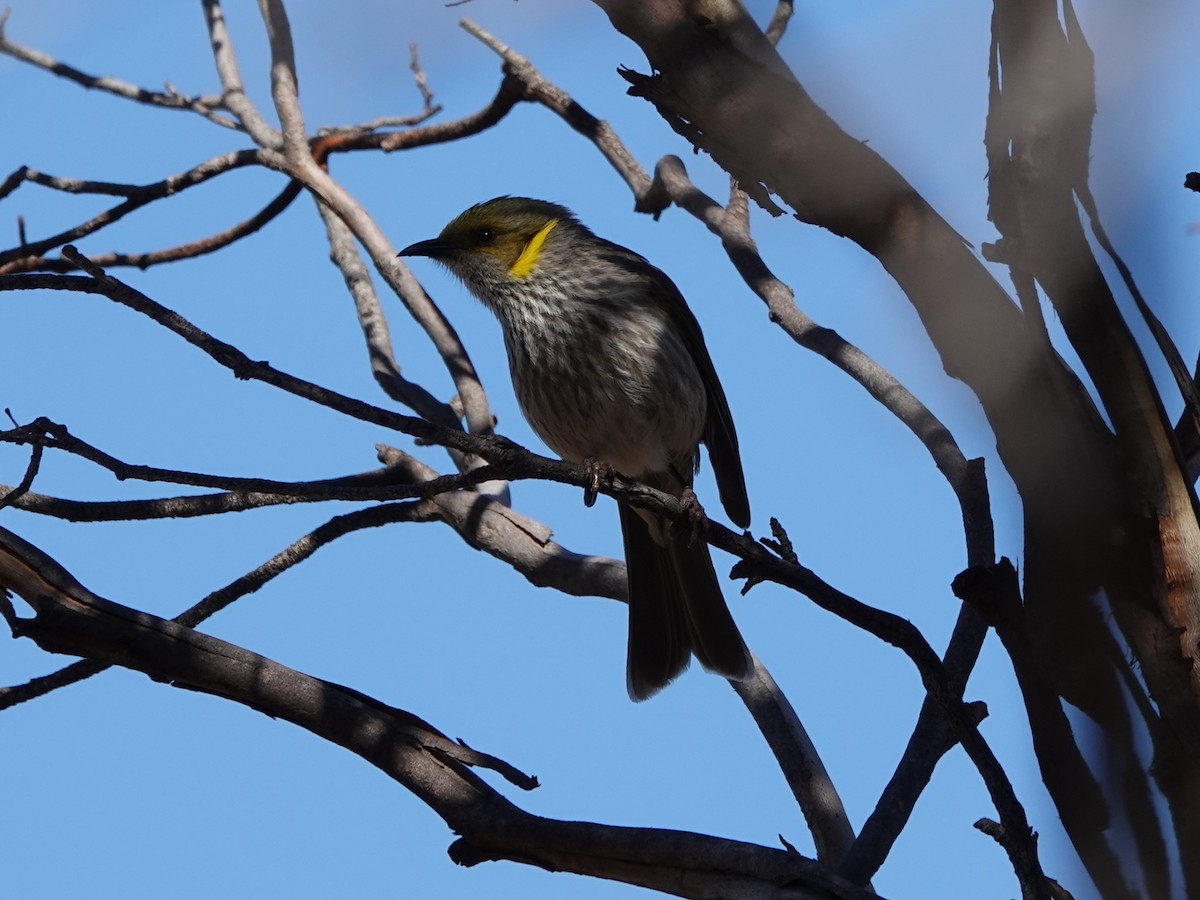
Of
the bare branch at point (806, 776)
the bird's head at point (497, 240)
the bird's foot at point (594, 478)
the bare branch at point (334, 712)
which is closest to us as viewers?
the bare branch at point (334, 712)

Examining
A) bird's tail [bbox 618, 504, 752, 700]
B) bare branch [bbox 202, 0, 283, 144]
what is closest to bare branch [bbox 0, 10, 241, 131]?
bare branch [bbox 202, 0, 283, 144]

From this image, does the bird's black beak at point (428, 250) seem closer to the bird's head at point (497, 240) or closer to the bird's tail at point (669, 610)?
the bird's head at point (497, 240)

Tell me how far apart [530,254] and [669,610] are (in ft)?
5.13

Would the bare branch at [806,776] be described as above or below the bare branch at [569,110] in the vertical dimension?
→ below

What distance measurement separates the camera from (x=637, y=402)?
4.68 m

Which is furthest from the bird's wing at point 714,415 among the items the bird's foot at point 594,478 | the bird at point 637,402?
the bird's foot at point 594,478

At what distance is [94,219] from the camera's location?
537 cm

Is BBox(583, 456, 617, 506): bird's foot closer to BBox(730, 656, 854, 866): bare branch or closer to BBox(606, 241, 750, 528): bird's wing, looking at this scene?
BBox(730, 656, 854, 866): bare branch

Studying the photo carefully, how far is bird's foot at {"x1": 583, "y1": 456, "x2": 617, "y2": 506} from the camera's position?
3039 mm

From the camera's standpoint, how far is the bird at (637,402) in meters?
4.70

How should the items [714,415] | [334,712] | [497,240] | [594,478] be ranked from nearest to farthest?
1. [334,712]
2. [594,478]
3. [714,415]
4. [497,240]

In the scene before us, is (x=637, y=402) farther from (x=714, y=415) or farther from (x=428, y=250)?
(x=428, y=250)

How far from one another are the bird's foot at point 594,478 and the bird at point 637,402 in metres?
0.70

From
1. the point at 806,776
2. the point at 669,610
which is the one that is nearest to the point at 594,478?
the point at 806,776
